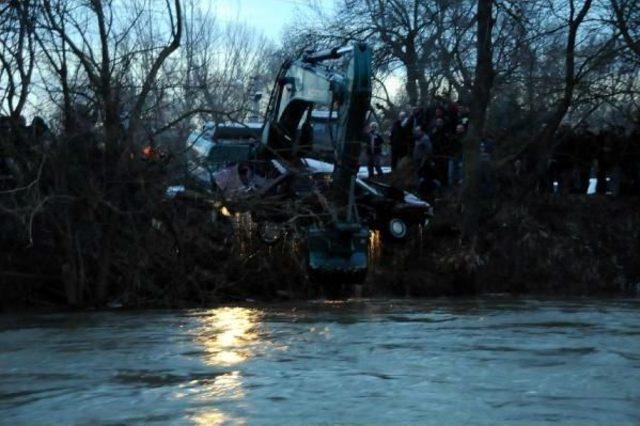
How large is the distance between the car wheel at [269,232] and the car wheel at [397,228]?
8.74 ft

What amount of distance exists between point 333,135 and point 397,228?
332cm

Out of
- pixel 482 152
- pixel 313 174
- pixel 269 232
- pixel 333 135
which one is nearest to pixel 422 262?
pixel 482 152

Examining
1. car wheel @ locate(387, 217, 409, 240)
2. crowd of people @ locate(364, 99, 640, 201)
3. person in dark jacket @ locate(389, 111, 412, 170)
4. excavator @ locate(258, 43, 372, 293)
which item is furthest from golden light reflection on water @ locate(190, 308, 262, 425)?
person in dark jacket @ locate(389, 111, 412, 170)

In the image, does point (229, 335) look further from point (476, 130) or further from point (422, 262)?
point (476, 130)

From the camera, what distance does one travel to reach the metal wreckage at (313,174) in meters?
17.9

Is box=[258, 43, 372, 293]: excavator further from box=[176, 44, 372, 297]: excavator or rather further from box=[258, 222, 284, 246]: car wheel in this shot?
box=[258, 222, 284, 246]: car wheel

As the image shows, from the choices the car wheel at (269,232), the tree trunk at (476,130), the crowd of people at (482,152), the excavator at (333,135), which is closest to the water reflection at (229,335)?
the excavator at (333,135)

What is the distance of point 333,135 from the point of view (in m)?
19.8

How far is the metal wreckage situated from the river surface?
1.53 metres

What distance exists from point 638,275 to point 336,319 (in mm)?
11392

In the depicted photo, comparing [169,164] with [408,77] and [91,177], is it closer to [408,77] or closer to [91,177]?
[91,177]

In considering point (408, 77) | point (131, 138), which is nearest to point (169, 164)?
point (131, 138)

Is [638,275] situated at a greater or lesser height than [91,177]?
lesser

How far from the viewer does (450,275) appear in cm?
2314
